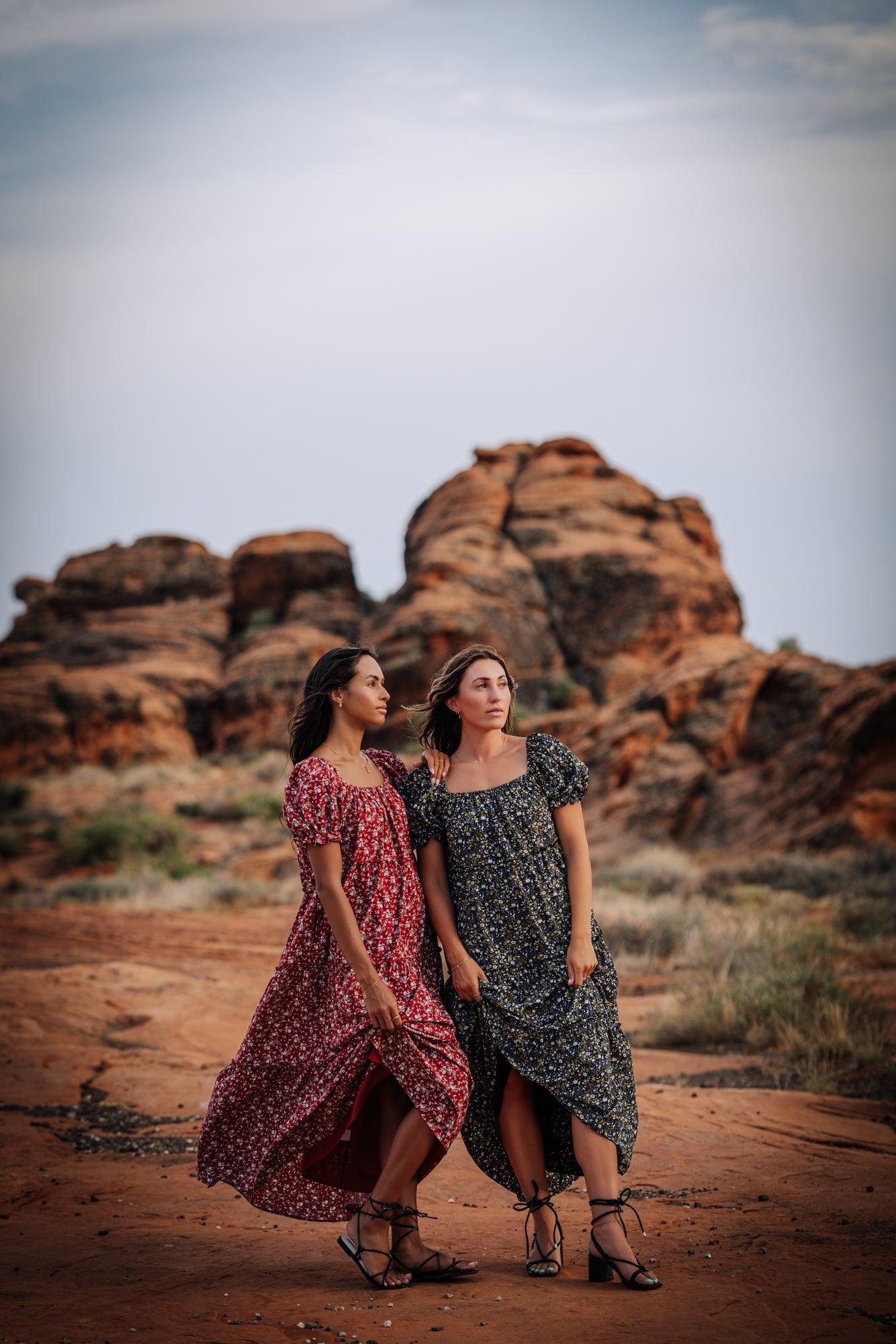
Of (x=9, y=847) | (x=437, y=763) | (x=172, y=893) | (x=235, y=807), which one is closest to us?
(x=437, y=763)

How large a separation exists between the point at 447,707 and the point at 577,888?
2.95 feet

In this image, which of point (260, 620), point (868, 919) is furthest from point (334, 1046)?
point (260, 620)

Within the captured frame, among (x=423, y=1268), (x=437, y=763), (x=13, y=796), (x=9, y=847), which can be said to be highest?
(x=13, y=796)

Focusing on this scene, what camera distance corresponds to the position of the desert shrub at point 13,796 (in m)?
28.2

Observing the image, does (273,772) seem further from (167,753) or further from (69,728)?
(69,728)

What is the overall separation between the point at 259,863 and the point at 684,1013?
13831 millimetres

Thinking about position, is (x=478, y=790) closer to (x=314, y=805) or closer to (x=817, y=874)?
(x=314, y=805)

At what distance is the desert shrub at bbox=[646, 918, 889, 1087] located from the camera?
7508mm

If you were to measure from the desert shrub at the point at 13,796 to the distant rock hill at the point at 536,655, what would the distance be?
4.14 meters

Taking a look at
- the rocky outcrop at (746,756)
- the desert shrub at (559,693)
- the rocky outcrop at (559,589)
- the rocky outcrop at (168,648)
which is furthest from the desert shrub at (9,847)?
the desert shrub at (559,693)

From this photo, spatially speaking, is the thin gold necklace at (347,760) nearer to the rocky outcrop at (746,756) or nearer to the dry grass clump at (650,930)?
the dry grass clump at (650,930)

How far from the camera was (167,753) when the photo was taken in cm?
3378

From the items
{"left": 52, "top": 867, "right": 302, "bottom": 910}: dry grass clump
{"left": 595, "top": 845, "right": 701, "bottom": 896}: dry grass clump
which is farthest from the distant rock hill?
{"left": 52, "top": 867, "right": 302, "bottom": 910}: dry grass clump

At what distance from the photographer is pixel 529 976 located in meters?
3.90
